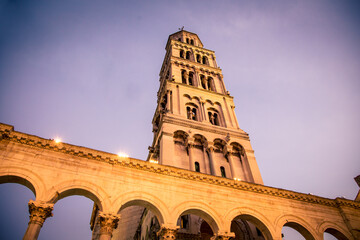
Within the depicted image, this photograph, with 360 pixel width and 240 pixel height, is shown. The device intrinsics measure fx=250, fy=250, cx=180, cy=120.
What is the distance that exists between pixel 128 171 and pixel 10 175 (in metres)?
6.27

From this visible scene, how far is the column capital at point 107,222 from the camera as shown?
13.0 m

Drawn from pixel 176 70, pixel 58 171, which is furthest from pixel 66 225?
pixel 58 171

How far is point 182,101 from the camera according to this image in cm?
2978

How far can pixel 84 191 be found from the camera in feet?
46.5

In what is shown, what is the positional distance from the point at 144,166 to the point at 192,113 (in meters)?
14.4

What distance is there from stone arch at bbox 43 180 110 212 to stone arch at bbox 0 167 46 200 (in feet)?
2.09

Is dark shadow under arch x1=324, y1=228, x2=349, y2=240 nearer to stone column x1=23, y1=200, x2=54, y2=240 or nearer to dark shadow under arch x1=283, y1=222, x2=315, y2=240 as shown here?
dark shadow under arch x1=283, y1=222, x2=315, y2=240

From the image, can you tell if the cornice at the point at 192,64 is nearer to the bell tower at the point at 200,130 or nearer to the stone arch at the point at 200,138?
the bell tower at the point at 200,130

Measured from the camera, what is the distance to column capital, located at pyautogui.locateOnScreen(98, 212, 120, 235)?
13.0 meters

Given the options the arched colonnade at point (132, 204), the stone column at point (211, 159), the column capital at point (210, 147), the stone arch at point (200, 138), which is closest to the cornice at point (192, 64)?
the stone arch at point (200, 138)

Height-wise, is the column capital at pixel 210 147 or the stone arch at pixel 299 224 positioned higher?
the column capital at pixel 210 147

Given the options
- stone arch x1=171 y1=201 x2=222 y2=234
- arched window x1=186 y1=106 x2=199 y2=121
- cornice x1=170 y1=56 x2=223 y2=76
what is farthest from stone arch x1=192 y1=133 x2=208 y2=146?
cornice x1=170 y1=56 x2=223 y2=76

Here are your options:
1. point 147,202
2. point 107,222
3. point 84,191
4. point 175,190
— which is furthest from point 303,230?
point 84,191

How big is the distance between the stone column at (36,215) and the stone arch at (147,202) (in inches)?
136
